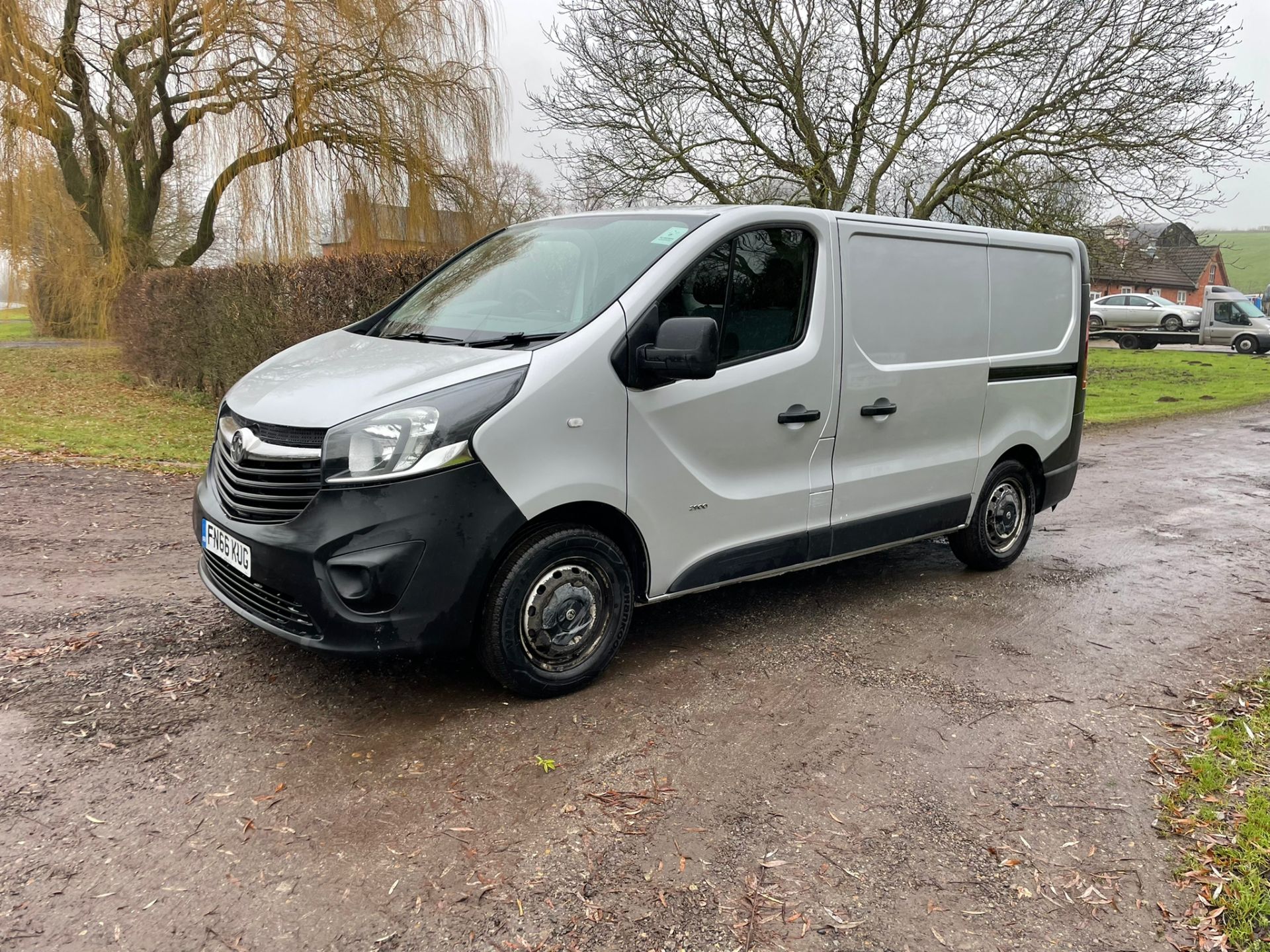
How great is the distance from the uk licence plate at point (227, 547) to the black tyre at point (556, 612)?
92 cm

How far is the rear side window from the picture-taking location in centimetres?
406

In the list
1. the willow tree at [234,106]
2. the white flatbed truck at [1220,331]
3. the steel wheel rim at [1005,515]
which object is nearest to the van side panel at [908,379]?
the steel wheel rim at [1005,515]

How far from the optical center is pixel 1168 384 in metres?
19.9

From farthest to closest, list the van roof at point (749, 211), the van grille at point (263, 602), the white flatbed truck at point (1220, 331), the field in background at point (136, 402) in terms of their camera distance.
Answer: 1. the white flatbed truck at point (1220, 331)
2. the field in background at point (136, 402)
3. the van roof at point (749, 211)
4. the van grille at point (263, 602)

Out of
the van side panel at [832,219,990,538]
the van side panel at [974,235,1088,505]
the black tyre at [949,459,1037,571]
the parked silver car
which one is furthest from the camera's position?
the parked silver car

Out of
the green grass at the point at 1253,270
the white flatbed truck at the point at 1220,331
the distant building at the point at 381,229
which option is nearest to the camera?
the distant building at the point at 381,229

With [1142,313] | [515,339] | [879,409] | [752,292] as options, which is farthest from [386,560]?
[1142,313]

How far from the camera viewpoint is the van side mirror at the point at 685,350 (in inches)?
143

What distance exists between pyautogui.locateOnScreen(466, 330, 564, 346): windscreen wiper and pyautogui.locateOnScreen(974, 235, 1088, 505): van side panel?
9.64 ft

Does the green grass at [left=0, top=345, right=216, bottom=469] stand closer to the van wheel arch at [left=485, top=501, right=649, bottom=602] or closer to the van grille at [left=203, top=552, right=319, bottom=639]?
the van grille at [left=203, top=552, right=319, bottom=639]

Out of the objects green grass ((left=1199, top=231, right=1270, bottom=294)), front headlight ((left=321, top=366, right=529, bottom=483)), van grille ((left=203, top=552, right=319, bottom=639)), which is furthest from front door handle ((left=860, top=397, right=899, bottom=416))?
green grass ((left=1199, top=231, right=1270, bottom=294))

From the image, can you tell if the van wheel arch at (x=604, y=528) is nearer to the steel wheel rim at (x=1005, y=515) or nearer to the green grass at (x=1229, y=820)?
the green grass at (x=1229, y=820)

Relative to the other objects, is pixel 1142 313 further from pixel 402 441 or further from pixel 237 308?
pixel 402 441

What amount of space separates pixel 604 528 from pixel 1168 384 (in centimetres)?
1987
